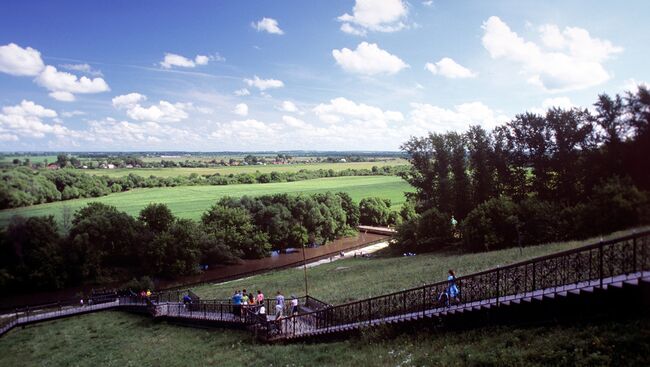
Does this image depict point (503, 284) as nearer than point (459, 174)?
Yes

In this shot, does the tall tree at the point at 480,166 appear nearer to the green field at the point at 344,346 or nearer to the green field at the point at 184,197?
the green field at the point at 344,346

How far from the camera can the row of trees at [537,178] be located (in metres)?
16.8

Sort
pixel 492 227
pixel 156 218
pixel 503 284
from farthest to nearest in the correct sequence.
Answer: pixel 156 218
pixel 492 227
pixel 503 284

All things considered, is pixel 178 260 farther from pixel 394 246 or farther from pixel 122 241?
pixel 394 246

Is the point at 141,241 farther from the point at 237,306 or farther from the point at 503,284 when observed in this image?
the point at 503,284

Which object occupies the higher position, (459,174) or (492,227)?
(459,174)

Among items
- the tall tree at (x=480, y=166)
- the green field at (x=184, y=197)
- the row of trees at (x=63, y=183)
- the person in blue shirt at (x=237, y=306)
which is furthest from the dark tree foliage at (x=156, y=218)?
the person in blue shirt at (x=237, y=306)

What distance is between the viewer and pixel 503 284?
50.6 ft

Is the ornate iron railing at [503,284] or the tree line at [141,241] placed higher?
the ornate iron railing at [503,284]

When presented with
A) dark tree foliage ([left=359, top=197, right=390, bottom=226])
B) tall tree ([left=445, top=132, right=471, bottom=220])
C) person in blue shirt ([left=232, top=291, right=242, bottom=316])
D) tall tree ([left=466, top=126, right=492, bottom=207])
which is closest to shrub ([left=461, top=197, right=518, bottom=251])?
tall tree ([left=466, top=126, right=492, bottom=207])

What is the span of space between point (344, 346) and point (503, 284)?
21.1ft

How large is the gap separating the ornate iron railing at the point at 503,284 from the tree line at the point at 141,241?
31.3 metres

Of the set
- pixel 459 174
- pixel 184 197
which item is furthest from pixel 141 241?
pixel 459 174

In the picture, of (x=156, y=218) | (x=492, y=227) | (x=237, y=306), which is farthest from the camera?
(x=156, y=218)
